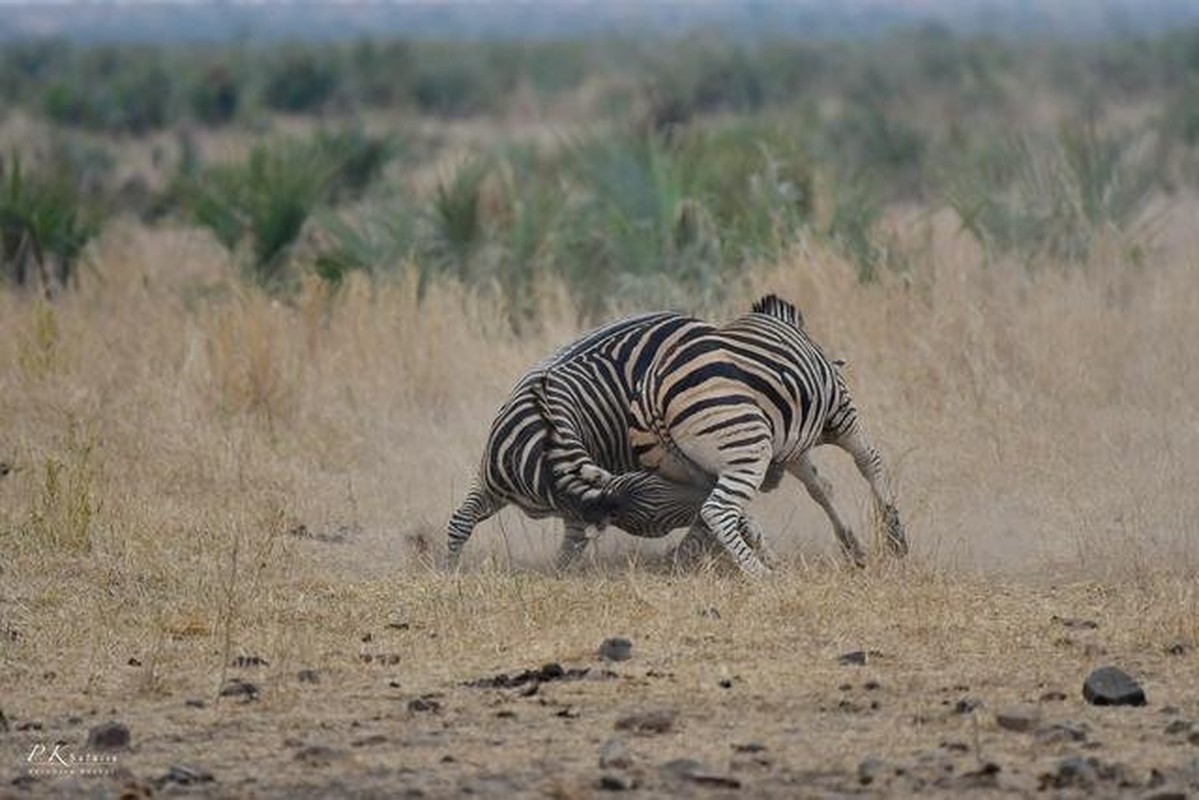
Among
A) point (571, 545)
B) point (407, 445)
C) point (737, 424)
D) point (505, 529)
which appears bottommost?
point (571, 545)

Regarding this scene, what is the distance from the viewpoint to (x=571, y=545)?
9703 mm

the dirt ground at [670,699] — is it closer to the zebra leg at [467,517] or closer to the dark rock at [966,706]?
the dark rock at [966,706]

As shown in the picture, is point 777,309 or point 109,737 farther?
point 777,309

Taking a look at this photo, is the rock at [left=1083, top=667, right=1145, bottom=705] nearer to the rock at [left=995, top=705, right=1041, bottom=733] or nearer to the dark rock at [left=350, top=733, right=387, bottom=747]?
the rock at [left=995, top=705, right=1041, bottom=733]

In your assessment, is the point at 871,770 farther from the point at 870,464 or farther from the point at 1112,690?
the point at 870,464

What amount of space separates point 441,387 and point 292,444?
1245mm

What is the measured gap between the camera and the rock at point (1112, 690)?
6.90 meters

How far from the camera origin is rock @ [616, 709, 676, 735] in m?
6.69

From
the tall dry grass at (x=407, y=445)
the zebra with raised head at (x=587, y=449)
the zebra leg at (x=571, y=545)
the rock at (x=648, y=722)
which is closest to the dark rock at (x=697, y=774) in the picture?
the rock at (x=648, y=722)

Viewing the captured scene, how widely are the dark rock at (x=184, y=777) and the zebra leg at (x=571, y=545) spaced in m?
3.52

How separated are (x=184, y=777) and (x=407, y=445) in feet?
20.4

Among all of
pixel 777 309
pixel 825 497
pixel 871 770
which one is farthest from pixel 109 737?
pixel 777 309

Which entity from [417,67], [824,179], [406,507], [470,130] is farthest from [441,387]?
[417,67]

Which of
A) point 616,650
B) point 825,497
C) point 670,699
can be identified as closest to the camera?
point 670,699
